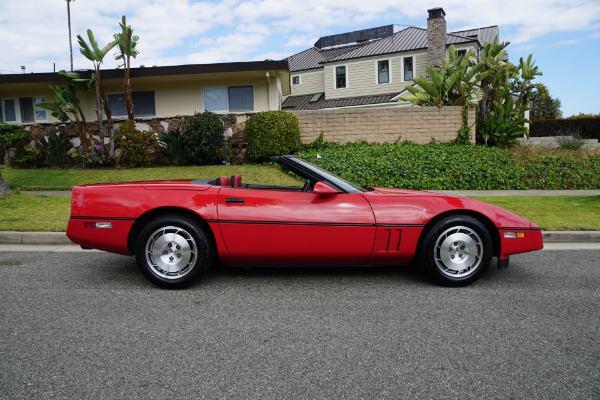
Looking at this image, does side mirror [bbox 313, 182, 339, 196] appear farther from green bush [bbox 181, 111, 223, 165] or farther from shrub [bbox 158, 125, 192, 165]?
shrub [bbox 158, 125, 192, 165]

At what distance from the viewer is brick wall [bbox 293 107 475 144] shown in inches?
614

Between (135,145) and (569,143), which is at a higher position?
(135,145)

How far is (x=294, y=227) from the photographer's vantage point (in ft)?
13.5

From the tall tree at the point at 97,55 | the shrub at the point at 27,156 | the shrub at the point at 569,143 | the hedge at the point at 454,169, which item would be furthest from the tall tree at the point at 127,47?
the shrub at the point at 569,143

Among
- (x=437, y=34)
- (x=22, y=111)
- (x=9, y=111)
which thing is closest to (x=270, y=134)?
(x=22, y=111)

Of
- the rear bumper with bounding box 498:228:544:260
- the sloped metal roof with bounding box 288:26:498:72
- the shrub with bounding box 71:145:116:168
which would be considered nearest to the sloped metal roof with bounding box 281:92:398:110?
the sloped metal roof with bounding box 288:26:498:72

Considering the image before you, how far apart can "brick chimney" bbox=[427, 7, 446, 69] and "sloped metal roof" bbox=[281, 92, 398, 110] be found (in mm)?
3094

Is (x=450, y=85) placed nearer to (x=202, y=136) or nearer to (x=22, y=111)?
(x=202, y=136)

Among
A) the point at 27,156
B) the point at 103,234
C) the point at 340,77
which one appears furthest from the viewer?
the point at 340,77

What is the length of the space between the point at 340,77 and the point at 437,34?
6.62 metres

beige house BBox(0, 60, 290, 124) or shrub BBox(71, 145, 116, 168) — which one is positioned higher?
beige house BBox(0, 60, 290, 124)

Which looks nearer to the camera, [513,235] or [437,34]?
[513,235]

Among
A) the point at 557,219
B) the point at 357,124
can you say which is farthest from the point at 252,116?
the point at 557,219

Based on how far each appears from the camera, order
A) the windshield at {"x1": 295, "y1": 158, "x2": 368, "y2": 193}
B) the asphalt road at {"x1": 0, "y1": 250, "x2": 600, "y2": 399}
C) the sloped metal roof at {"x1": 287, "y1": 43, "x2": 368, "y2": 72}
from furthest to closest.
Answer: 1. the sloped metal roof at {"x1": 287, "y1": 43, "x2": 368, "y2": 72}
2. the windshield at {"x1": 295, "y1": 158, "x2": 368, "y2": 193}
3. the asphalt road at {"x1": 0, "y1": 250, "x2": 600, "y2": 399}
